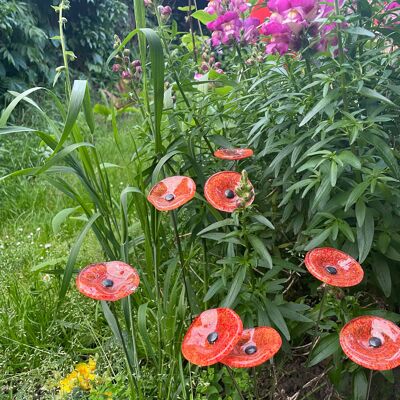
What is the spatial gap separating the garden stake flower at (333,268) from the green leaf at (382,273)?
35cm

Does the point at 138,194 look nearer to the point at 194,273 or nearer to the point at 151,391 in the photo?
the point at 194,273

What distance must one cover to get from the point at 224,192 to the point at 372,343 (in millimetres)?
547

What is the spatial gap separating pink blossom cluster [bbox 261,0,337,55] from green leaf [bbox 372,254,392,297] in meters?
0.71

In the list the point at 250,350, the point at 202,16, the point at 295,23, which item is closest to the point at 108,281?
the point at 250,350

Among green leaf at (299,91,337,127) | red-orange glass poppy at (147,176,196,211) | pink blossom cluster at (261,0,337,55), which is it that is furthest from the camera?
pink blossom cluster at (261,0,337,55)

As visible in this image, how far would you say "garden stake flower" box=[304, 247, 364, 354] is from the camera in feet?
3.71

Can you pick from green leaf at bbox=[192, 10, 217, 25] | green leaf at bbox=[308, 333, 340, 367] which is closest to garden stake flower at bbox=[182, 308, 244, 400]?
green leaf at bbox=[308, 333, 340, 367]

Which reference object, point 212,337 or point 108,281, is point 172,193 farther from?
point 212,337

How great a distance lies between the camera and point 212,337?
1113 mm

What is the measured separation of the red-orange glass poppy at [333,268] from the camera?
3.71ft

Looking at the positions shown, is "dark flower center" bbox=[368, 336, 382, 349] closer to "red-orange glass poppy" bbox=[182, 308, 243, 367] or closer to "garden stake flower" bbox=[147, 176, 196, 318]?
"red-orange glass poppy" bbox=[182, 308, 243, 367]

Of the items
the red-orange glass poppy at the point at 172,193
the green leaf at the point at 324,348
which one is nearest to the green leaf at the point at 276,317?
the green leaf at the point at 324,348

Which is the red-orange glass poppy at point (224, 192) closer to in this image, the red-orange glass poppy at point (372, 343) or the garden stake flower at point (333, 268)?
the garden stake flower at point (333, 268)

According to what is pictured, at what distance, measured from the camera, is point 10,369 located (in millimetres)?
1905
